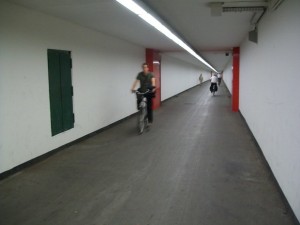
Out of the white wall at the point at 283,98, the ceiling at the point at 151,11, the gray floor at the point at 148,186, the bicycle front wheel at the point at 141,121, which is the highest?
the ceiling at the point at 151,11

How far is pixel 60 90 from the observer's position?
17.8 feet

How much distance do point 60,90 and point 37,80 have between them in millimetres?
722

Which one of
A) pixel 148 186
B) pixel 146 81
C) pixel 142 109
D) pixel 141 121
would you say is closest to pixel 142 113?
pixel 142 109

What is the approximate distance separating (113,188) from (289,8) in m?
2.87

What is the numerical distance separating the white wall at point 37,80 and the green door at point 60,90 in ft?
0.41

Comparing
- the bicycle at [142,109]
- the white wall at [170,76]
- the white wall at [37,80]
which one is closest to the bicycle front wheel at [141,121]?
the bicycle at [142,109]

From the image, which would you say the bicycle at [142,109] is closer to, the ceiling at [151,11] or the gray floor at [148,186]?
the gray floor at [148,186]

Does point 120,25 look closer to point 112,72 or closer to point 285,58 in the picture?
point 112,72

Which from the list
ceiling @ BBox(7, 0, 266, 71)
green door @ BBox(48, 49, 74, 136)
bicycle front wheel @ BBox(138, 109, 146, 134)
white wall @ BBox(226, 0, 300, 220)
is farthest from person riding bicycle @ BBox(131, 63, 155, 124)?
white wall @ BBox(226, 0, 300, 220)

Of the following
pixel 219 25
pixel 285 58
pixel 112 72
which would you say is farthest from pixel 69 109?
pixel 285 58

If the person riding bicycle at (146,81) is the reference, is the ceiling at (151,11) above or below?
above

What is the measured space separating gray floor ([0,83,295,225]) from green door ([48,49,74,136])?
53 cm

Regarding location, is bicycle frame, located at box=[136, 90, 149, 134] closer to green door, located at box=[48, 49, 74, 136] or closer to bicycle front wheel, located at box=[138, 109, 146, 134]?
bicycle front wheel, located at box=[138, 109, 146, 134]

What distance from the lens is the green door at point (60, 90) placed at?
516 centimetres
